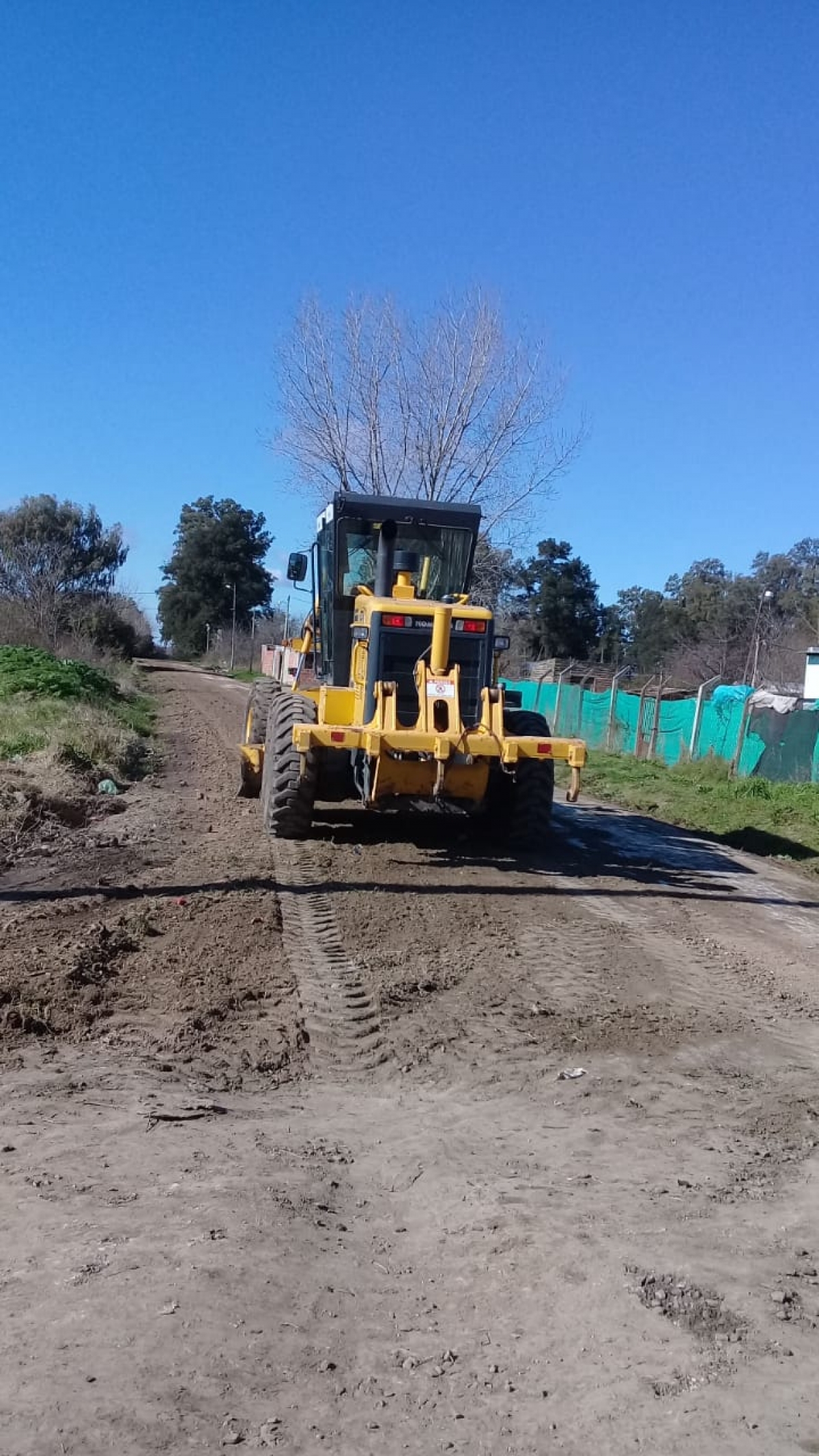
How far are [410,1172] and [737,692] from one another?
25.8 meters

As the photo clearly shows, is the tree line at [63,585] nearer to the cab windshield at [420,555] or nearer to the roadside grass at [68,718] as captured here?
the roadside grass at [68,718]

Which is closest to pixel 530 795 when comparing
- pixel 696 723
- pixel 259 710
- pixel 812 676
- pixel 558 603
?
pixel 259 710

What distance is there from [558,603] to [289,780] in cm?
5134

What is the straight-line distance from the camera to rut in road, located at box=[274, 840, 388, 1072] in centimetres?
542

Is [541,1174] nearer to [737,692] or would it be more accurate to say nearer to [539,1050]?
[539,1050]

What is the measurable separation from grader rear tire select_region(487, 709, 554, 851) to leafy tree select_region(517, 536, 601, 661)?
49.3m

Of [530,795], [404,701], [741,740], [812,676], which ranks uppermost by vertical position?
[812,676]

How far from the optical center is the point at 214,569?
80.2 meters

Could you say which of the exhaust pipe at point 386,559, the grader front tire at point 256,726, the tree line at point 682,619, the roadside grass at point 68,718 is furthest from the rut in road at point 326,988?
the tree line at point 682,619

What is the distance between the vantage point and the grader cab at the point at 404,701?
376 inches

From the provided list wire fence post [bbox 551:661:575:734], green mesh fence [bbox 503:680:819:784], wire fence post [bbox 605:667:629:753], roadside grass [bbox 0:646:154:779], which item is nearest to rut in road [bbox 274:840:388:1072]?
roadside grass [bbox 0:646:154:779]

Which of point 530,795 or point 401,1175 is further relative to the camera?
point 530,795

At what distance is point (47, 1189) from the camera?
376 cm

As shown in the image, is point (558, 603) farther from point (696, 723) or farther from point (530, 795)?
point (530, 795)
